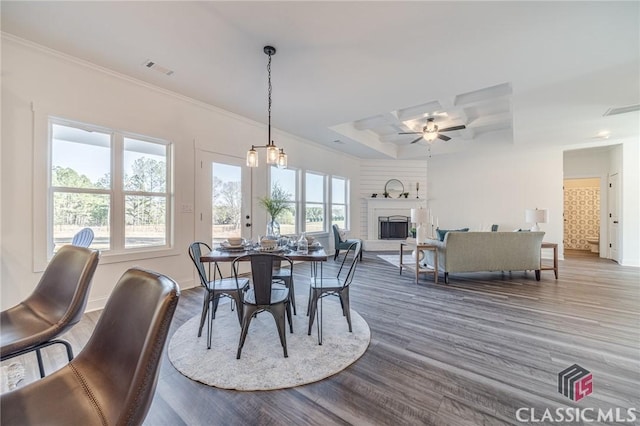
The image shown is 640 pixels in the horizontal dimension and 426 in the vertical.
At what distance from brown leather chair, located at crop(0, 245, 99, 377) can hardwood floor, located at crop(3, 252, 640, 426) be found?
71 centimetres

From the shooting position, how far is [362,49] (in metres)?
2.79

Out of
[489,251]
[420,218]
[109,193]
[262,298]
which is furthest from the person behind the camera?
[420,218]

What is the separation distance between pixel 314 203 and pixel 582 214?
8.67m

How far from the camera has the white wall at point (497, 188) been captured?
690cm

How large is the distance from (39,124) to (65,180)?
612 millimetres

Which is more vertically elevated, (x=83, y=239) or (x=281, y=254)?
(x=83, y=239)

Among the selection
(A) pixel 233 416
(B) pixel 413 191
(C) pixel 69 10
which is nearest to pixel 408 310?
(A) pixel 233 416

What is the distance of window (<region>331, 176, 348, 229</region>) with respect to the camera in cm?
744

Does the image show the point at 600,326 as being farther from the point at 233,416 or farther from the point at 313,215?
the point at 313,215

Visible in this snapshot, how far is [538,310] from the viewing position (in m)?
3.24

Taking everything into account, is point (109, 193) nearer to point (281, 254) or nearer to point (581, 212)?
point (281, 254)

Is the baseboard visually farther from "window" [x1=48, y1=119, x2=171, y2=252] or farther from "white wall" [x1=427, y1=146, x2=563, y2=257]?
"window" [x1=48, y1=119, x2=171, y2=252]

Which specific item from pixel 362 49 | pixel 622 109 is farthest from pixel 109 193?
pixel 622 109

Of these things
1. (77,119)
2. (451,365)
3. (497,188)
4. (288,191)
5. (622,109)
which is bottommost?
(451,365)
